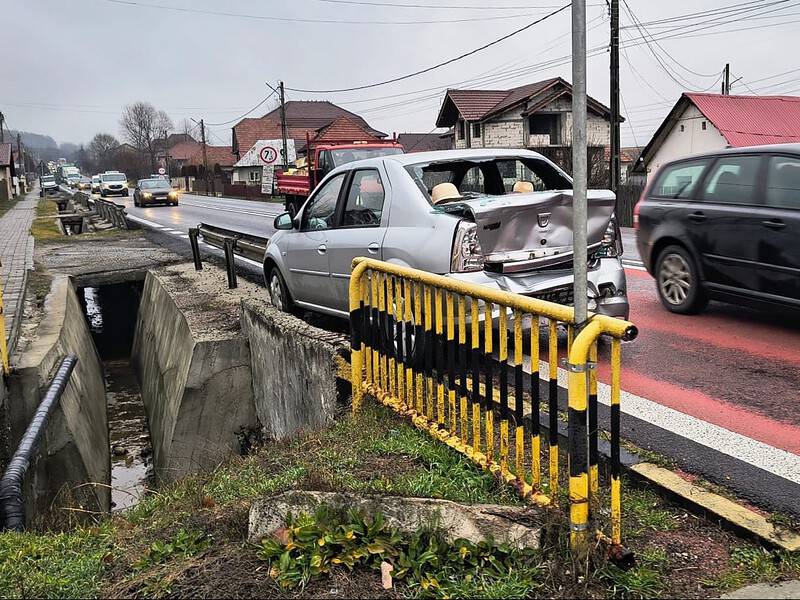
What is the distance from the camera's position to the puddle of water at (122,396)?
10.7m

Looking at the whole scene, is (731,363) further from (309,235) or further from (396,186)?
(309,235)

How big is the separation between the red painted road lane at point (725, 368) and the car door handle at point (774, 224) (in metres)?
0.98

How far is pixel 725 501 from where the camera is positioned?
3500 mm

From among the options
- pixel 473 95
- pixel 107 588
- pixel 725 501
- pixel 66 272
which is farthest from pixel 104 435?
pixel 473 95

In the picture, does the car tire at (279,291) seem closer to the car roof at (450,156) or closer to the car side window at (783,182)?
the car roof at (450,156)

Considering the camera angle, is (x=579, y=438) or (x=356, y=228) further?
(x=356, y=228)

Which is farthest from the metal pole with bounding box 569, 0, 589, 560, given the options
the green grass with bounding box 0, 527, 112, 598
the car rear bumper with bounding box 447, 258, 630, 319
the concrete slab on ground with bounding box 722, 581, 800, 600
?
the car rear bumper with bounding box 447, 258, 630, 319

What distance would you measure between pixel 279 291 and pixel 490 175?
2989 millimetres

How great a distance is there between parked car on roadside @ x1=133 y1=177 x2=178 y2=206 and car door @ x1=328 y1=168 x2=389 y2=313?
124 ft

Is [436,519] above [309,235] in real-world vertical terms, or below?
below

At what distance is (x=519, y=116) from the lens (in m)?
46.7

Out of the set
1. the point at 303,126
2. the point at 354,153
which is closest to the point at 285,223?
the point at 354,153

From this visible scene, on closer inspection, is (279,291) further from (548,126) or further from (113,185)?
(113,185)

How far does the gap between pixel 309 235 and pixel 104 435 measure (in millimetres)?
5541
